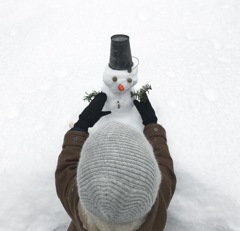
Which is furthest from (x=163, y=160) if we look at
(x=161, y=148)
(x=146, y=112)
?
(x=146, y=112)

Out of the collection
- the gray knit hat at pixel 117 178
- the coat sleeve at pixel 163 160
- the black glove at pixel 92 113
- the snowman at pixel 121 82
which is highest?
the snowman at pixel 121 82

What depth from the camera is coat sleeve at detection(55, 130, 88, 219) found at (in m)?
1.10

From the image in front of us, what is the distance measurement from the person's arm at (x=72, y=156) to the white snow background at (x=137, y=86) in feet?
0.85

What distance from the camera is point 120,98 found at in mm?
1539

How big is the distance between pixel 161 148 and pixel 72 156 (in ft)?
1.36

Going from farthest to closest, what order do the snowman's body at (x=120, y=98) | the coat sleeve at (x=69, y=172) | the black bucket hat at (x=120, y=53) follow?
the snowman's body at (x=120, y=98), the black bucket hat at (x=120, y=53), the coat sleeve at (x=69, y=172)

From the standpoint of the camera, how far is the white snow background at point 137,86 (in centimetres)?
147

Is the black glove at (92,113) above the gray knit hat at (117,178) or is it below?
above

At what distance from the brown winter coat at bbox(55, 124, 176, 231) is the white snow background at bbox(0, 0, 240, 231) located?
252mm

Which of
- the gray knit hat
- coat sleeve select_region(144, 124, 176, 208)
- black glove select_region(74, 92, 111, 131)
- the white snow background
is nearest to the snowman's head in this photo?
black glove select_region(74, 92, 111, 131)

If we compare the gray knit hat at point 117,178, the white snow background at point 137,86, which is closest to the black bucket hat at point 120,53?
the white snow background at point 137,86

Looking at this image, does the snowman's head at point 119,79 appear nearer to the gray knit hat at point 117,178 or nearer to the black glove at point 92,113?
the black glove at point 92,113

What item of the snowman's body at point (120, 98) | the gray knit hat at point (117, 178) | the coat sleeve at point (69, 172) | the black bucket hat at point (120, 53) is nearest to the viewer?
the gray knit hat at point (117, 178)

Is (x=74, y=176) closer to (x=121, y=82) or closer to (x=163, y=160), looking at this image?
(x=163, y=160)
